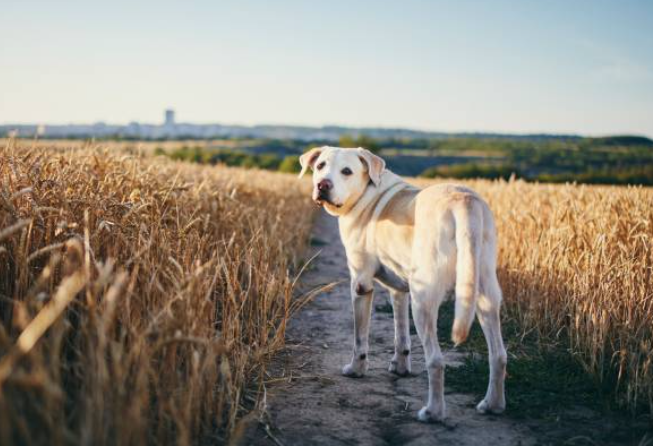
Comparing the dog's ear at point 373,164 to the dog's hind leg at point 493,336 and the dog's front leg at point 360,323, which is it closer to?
the dog's front leg at point 360,323

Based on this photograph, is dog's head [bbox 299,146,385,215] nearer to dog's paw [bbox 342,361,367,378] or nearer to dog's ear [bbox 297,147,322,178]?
dog's ear [bbox 297,147,322,178]

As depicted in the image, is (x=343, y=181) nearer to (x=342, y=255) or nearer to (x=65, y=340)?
(x=65, y=340)

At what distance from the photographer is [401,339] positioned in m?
4.64

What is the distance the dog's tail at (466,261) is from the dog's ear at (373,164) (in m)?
1.21

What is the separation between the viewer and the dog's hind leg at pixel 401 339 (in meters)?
4.65

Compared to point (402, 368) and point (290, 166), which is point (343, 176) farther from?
point (290, 166)

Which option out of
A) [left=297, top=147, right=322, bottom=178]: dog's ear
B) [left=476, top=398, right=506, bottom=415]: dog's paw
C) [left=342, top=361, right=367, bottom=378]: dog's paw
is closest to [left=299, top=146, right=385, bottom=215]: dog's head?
[left=297, top=147, right=322, bottom=178]: dog's ear

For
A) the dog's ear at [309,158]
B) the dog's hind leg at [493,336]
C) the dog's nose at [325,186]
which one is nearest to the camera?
the dog's hind leg at [493,336]

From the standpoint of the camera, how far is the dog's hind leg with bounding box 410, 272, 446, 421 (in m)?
3.63

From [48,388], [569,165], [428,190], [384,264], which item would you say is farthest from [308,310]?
[569,165]

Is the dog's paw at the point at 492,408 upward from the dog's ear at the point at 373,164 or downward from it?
downward

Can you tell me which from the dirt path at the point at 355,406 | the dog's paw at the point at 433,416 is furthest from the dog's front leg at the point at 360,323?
the dog's paw at the point at 433,416

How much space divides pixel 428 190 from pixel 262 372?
200 cm

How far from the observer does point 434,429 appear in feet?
11.6
